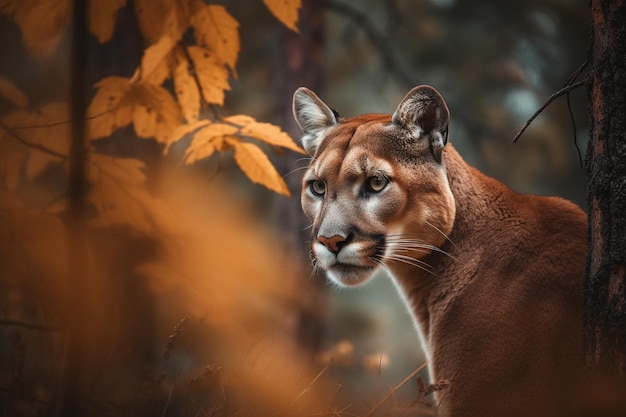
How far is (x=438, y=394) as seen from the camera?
12.4 feet

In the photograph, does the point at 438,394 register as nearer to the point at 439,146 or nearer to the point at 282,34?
the point at 439,146

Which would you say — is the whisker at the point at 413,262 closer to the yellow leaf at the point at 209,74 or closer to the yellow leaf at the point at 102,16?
the yellow leaf at the point at 209,74

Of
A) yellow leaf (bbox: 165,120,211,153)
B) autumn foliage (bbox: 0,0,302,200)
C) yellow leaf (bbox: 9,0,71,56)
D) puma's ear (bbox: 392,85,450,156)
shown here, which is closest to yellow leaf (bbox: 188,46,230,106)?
autumn foliage (bbox: 0,0,302,200)

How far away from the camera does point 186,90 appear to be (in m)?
3.73

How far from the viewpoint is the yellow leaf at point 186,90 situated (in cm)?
369

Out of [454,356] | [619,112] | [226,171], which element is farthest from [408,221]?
[226,171]

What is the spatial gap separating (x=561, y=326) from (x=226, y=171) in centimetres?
833

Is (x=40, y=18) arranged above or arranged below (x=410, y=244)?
above

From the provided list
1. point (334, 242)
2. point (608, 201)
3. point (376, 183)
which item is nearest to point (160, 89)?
point (334, 242)

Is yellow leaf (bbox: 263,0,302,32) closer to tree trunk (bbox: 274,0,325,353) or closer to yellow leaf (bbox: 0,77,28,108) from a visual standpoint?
yellow leaf (bbox: 0,77,28,108)

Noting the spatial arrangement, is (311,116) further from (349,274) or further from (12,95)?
(12,95)

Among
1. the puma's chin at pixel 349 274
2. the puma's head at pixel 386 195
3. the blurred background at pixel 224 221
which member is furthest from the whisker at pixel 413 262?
the blurred background at pixel 224 221

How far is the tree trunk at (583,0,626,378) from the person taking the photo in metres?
3.03

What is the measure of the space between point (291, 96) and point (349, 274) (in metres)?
4.37
